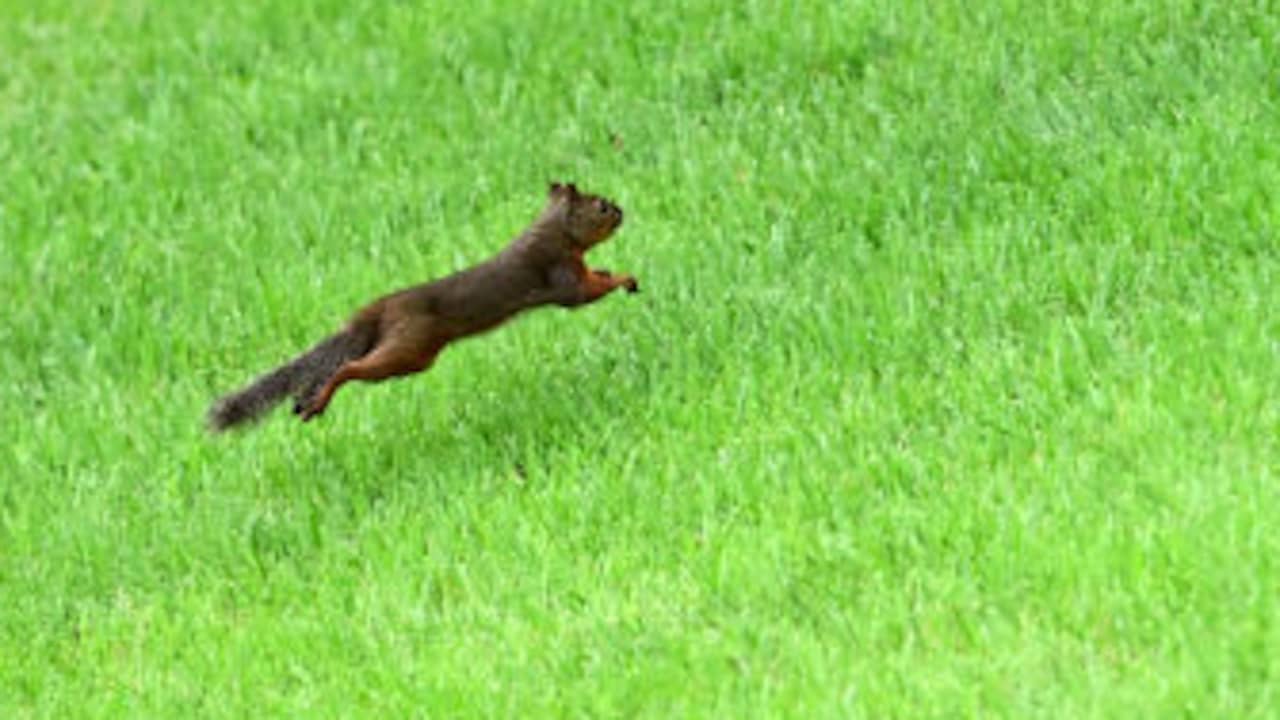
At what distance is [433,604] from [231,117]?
474 centimetres

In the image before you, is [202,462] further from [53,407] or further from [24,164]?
[24,164]

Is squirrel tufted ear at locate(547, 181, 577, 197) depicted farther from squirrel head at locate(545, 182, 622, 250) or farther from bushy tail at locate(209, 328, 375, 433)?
bushy tail at locate(209, 328, 375, 433)

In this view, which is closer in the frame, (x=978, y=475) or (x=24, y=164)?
(x=978, y=475)

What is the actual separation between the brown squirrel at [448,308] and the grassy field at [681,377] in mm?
302

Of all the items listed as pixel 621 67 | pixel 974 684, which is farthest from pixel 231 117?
pixel 974 684

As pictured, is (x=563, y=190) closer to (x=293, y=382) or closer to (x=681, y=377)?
A: (x=681, y=377)

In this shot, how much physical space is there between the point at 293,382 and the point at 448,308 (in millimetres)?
598

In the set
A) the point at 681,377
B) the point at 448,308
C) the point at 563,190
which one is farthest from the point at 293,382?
the point at 681,377

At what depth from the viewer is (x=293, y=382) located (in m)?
8.23

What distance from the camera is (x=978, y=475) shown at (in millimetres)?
6863

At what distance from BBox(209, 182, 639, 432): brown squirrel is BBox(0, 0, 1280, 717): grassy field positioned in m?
0.30

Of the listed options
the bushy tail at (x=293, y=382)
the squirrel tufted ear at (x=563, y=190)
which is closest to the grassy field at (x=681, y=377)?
the bushy tail at (x=293, y=382)

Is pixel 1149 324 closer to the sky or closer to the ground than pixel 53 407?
closer to the sky

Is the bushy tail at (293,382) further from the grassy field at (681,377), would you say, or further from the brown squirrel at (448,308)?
the grassy field at (681,377)
